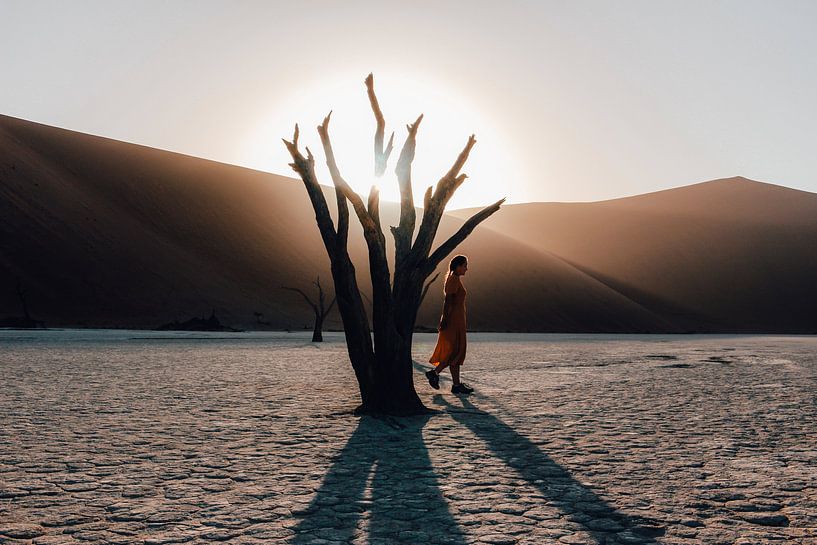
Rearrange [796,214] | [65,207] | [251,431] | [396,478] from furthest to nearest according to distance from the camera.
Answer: [796,214] → [65,207] → [251,431] → [396,478]

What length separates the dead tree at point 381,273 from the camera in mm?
10031

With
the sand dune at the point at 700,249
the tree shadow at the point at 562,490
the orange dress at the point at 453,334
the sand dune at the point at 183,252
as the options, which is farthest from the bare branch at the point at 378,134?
the sand dune at the point at 700,249

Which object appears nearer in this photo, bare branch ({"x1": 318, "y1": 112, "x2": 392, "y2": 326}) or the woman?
bare branch ({"x1": 318, "y1": 112, "x2": 392, "y2": 326})

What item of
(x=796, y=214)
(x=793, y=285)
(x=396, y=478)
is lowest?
(x=396, y=478)

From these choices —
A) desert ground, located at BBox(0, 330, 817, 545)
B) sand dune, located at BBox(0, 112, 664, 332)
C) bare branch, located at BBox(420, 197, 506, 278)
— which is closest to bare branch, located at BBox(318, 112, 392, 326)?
bare branch, located at BBox(420, 197, 506, 278)

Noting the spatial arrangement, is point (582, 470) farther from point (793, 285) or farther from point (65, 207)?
point (793, 285)

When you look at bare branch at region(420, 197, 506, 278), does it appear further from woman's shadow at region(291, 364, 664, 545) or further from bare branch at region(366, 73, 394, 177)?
woman's shadow at region(291, 364, 664, 545)

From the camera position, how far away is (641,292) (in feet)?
303

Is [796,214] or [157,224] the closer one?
[157,224]

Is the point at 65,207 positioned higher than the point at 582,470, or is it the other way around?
the point at 65,207

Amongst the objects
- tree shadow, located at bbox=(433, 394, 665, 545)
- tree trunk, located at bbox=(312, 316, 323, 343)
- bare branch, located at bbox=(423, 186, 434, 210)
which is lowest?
tree shadow, located at bbox=(433, 394, 665, 545)

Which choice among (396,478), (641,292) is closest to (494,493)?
(396,478)

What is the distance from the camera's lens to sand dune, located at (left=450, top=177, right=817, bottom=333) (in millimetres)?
89750

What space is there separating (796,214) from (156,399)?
411 ft
